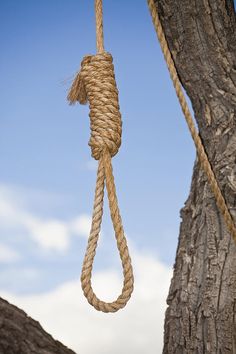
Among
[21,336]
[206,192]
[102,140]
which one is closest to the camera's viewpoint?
[21,336]

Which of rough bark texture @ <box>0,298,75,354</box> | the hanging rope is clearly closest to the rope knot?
the hanging rope

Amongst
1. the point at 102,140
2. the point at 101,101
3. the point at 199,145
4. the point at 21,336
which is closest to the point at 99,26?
the point at 101,101

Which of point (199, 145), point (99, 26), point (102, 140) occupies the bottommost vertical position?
point (102, 140)

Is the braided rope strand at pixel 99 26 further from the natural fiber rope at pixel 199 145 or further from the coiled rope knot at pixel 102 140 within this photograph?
the natural fiber rope at pixel 199 145

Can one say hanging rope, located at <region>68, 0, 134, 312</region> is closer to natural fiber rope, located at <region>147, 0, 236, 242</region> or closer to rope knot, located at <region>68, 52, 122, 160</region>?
rope knot, located at <region>68, 52, 122, 160</region>

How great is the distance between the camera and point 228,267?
5.57 ft

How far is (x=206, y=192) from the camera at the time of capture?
1.77 metres

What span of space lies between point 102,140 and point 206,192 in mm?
377

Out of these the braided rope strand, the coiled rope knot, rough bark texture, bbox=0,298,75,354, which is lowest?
rough bark texture, bbox=0,298,75,354

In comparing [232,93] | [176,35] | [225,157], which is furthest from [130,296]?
[176,35]

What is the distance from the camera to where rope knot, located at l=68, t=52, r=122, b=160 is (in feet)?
5.25

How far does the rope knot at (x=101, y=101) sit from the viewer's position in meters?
1.60

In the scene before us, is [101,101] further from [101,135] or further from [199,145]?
[199,145]

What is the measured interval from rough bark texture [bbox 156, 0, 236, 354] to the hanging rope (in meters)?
0.29
